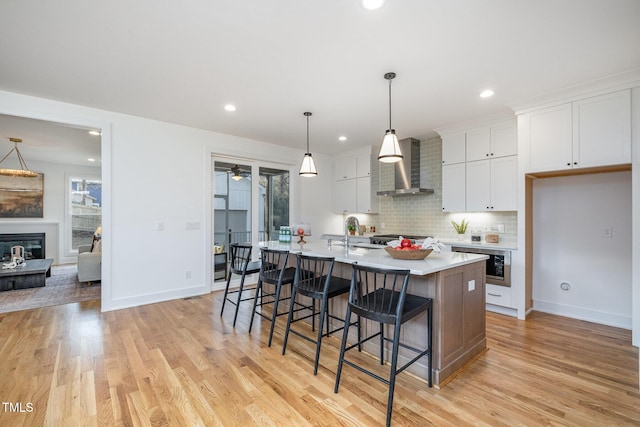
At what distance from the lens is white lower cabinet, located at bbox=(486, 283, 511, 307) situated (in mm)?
3730

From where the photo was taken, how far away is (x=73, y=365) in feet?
8.11

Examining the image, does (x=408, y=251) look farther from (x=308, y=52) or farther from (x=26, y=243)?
(x=26, y=243)

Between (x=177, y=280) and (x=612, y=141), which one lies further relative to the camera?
(x=177, y=280)

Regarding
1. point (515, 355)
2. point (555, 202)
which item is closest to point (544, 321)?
point (515, 355)

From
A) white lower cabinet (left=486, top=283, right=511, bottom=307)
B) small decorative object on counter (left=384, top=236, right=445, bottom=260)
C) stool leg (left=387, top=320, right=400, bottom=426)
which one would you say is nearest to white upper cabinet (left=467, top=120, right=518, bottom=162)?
white lower cabinet (left=486, top=283, right=511, bottom=307)

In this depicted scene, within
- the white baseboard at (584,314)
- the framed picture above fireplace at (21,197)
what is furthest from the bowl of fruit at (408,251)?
the framed picture above fireplace at (21,197)

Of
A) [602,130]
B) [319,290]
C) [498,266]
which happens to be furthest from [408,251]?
[602,130]

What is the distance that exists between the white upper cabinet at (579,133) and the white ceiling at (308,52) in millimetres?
309

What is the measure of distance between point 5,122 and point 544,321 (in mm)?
7751

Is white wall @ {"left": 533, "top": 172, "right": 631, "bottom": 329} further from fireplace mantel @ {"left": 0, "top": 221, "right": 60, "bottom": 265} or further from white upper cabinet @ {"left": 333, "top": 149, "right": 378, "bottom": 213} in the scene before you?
fireplace mantel @ {"left": 0, "top": 221, "right": 60, "bottom": 265}

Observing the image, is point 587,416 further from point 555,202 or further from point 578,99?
point 578,99

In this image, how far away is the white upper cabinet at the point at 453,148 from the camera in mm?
4434

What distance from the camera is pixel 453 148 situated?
4535mm

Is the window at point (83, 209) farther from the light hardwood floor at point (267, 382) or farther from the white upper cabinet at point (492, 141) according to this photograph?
the white upper cabinet at point (492, 141)
